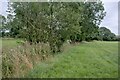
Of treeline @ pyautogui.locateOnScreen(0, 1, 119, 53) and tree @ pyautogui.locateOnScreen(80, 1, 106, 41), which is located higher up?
tree @ pyautogui.locateOnScreen(80, 1, 106, 41)

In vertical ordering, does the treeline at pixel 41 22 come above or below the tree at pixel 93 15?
below

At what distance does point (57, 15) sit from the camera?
35.2ft

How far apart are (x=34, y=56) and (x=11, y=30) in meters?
4.09

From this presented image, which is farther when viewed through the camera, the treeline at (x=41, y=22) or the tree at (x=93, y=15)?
the tree at (x=93, y=15)

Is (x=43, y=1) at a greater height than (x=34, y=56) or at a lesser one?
greater

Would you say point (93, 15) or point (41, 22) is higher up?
point (93, 15)

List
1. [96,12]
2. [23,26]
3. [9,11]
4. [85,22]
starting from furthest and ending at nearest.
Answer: [96,12] < [85,22] < [9,11] < [23,26]

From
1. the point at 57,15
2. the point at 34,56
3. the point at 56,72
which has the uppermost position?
the point at 57,15

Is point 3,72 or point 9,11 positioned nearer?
point 3,72

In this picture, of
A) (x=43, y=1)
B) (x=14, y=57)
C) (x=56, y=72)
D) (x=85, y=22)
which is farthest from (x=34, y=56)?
(x=85, y=22)

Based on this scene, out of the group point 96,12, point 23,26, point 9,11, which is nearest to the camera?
point 23,26

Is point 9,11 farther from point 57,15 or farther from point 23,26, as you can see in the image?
point 57,15

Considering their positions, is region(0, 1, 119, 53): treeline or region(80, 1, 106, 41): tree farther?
region(80, 1, 106, 41): tree

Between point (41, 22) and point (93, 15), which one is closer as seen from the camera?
point (41, 22)
